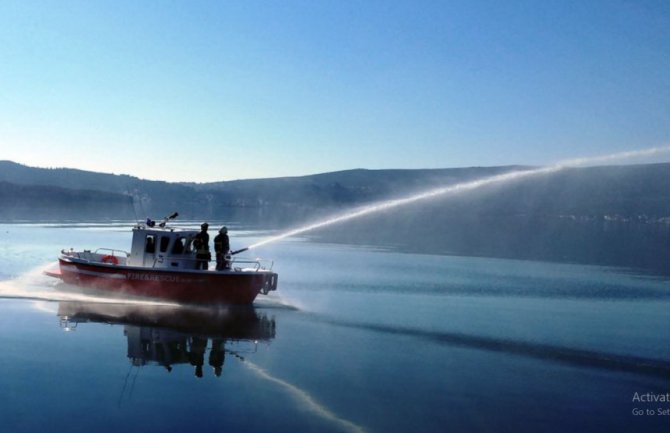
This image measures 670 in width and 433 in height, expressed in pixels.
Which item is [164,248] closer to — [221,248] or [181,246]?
[181,246]

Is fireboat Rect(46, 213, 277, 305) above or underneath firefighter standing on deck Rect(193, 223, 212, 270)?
underneath

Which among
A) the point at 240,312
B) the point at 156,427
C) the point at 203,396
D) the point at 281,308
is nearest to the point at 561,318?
the point at 281,308

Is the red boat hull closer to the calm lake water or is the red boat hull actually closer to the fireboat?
the fireboat

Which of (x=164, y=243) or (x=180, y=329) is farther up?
(x=164, y=243)

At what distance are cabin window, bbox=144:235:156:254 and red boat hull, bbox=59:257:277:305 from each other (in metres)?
1.32

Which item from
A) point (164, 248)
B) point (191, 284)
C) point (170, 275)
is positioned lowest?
point (191, 284)

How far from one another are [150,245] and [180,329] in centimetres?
742

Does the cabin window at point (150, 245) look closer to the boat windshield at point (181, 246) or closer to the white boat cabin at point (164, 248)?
the white boat cabin at point (164, 248)

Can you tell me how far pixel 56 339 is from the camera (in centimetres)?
2317

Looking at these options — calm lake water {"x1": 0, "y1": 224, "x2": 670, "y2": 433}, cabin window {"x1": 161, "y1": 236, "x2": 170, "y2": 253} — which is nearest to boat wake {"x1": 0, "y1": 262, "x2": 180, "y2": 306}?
calm lake water {"x1": 0, "y1": 224, "x2": 670, "y2": 433}

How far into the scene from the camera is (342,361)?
2114 cm

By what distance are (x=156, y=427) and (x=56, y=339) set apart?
10730mm

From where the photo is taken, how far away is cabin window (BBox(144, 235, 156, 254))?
31.3 meters

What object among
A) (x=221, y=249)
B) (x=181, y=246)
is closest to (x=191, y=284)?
(x=221, y=249)
